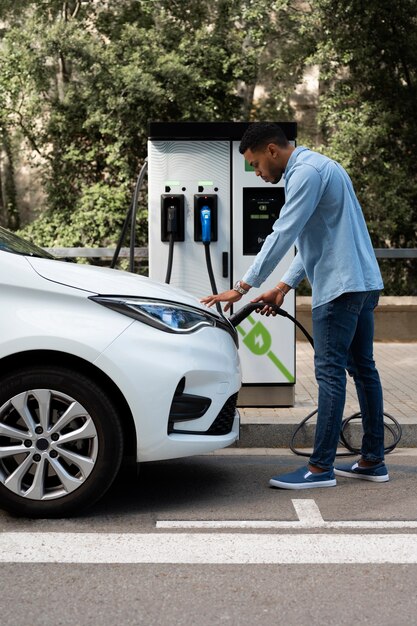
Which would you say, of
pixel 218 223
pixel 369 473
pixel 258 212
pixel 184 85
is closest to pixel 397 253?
pixel 184 85

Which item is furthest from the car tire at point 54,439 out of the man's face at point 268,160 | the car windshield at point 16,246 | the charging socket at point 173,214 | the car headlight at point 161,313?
the charging socket at point 173,214

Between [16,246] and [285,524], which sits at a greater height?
[16,246]

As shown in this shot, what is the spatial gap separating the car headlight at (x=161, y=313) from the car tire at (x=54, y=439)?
366 mm

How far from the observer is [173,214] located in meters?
6.58

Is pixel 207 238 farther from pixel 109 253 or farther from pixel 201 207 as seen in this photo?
pixel 109 253

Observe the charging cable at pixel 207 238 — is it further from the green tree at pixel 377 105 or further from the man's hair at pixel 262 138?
the green tree at pixel 377 105

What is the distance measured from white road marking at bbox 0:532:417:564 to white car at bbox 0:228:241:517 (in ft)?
0.96

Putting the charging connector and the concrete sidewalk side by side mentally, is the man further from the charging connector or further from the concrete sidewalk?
the charging connector

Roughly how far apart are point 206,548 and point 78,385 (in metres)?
0.95

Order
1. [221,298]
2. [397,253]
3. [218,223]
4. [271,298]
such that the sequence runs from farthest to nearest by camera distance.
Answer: [397,253] → [218,223] → [271,298] → [221,298]

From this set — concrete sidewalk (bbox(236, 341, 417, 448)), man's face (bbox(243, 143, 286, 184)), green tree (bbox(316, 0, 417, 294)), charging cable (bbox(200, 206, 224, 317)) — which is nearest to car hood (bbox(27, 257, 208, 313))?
man's face (bbox(243, 143, 286, 184))

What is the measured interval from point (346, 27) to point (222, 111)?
8.04 feet

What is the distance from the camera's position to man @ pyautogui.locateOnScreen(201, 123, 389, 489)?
15.8ft

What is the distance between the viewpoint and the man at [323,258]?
4812 mm
